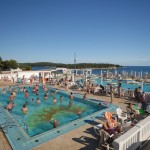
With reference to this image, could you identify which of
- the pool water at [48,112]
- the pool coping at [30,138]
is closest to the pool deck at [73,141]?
the pool coping at [30,138]

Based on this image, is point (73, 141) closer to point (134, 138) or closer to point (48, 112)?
point (134, 138)

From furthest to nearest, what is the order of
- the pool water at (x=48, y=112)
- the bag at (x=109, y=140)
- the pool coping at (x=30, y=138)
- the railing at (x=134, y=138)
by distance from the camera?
the pool water at (x=48, y=112)
the pool coping at (x=30, y=138)
the bag at (x=109, y=140)
the railing at (x=134, y=138)

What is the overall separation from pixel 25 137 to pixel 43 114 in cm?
502

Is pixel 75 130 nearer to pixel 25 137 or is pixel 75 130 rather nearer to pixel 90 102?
pixel 25 137

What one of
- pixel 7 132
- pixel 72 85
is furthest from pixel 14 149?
pixel 72 85

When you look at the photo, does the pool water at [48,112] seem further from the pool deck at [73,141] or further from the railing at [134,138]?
the railing at [134,138]

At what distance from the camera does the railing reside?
3.91 meters

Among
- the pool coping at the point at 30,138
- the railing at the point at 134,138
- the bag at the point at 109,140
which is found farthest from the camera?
the pool coping at the point at 30,138

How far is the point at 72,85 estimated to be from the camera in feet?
60.3

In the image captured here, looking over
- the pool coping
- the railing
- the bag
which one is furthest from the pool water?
the railing

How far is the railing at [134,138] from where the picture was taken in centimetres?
391

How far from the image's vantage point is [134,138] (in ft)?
14.5

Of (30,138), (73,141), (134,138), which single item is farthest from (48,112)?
(134,138)

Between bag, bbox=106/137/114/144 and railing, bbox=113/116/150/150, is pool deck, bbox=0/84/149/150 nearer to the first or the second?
bag, bbox=106/137/114/144
